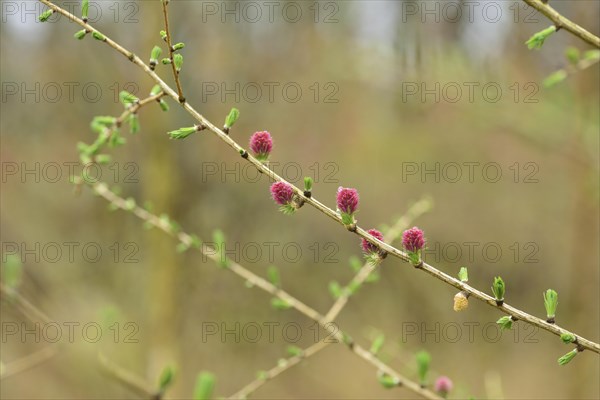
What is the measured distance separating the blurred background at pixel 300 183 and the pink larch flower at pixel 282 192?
305cm

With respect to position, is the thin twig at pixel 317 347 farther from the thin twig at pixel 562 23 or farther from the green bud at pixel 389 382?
the thin twig at pixel 562 23

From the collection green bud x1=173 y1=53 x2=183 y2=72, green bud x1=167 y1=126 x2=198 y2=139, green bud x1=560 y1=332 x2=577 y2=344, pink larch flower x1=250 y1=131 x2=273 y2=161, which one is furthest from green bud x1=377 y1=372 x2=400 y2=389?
green bud x1=173 y1=53 x2=183 y2=72

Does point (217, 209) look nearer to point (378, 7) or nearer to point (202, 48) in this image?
point (202, 48)

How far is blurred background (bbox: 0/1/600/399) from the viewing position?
477 cm

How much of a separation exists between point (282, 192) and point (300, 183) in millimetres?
5183

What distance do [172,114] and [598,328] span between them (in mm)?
4586

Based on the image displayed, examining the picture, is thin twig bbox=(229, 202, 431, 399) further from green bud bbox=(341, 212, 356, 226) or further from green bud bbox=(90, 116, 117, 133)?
green bud bbox=(90, 116, 117, 133)

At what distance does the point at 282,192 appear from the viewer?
1.09 metres

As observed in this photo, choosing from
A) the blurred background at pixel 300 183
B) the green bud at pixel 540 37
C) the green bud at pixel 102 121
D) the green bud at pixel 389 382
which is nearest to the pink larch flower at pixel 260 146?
the green bud at pixel 102 121

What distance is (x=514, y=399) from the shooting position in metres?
7.14

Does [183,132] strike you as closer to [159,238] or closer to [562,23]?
[562,23]

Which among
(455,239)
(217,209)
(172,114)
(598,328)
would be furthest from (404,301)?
(172,114)

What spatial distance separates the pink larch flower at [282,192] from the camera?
1081 millimetres

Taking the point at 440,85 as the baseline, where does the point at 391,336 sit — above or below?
below
